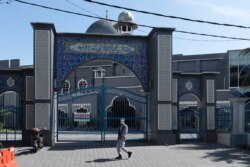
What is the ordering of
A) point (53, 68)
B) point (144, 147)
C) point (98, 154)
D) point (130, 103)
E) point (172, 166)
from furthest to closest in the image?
point (130, 103) < point (53, 68) < point (144, 147) < point (98, 154) < point (172, 166)

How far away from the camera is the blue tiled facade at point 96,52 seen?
22.7 meters

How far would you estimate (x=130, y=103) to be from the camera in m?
28.0

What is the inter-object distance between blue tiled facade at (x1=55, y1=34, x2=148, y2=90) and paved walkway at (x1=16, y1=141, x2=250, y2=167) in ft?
13.6

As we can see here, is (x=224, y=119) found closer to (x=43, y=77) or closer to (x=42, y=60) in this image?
(x=43, y=77)

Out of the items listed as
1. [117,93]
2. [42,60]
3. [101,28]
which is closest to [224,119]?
[117,93]

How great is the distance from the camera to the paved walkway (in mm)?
15352

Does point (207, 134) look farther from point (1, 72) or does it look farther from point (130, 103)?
point (1, 72)

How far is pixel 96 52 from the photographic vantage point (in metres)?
23.0

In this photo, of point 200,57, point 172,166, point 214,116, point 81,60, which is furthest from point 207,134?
point 200,57

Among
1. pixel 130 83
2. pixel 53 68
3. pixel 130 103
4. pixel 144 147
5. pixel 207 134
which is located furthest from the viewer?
pixel 130 83

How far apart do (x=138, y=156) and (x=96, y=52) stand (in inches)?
288

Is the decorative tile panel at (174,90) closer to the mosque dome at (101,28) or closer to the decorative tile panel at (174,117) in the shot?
the decorative tile panel at (174,117)

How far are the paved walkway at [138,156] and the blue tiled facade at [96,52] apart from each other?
13.6 ft

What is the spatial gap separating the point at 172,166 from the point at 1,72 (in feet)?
36.2
